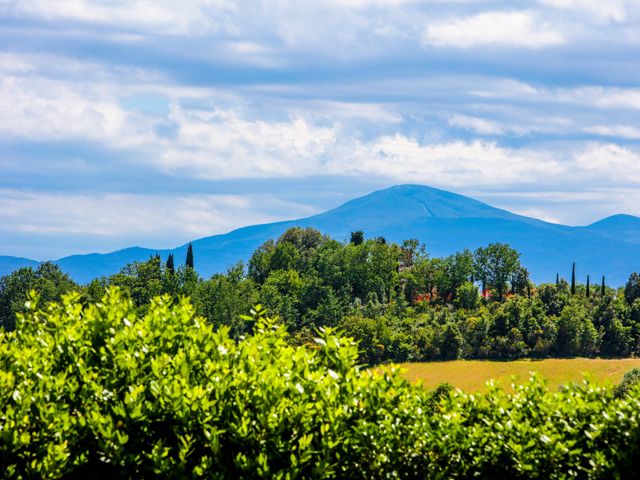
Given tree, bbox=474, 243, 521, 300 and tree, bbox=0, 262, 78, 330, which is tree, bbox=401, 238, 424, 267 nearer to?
tree, bbox=474, 243, 521, 300

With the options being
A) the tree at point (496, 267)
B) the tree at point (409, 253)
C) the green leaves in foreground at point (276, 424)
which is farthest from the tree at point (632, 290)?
the green leaves in foreground at point (276, 424)

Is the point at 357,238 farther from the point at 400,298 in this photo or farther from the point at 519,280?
the point at 519,280

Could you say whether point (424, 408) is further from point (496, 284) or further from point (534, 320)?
point (496, 284)

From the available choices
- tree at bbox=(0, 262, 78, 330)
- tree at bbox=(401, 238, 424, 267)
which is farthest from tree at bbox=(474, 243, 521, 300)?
tree at bbox=(0, 262, 78, 330)

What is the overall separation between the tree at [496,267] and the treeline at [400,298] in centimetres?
16

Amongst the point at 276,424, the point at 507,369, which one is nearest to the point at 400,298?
the point at 507,369

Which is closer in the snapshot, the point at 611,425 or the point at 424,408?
the point at 611,425

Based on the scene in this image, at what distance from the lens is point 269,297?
104125mm

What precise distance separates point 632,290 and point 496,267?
18667 millimetres

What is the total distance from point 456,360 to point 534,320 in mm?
11113

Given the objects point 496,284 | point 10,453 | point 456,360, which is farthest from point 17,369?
point 496,284

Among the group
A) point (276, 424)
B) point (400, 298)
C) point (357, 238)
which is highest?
point (357, 238)

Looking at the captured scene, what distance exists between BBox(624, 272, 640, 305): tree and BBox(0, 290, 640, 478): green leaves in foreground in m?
95.5

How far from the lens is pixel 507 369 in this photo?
8425cm
